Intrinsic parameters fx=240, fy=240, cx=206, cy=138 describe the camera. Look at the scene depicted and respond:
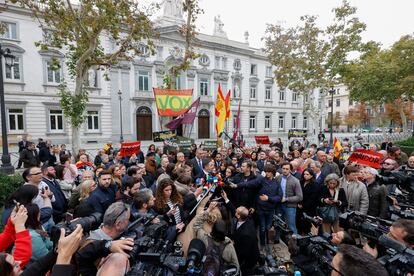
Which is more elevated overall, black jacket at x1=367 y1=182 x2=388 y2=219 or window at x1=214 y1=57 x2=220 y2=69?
window at x1=214 y1=57 x2=220 y2=69

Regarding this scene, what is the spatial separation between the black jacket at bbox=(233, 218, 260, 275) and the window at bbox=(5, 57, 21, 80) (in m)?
25.0

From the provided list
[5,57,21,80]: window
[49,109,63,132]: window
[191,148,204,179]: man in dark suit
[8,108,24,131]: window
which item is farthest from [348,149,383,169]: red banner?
[5,57,21,80]: window

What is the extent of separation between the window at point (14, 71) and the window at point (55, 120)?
12.5 feet

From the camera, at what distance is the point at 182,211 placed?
3.67 m

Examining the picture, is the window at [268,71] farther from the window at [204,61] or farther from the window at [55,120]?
the window at [55,120]

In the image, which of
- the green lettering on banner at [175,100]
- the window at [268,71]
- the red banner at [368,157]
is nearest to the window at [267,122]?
the window at [268,71]

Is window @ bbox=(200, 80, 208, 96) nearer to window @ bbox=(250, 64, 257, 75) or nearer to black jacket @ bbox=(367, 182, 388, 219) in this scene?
window @ bbox=(250, 64, 257, 75)

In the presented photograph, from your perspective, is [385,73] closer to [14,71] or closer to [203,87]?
[203,87]

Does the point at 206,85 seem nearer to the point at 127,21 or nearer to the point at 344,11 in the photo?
the point at 344,11

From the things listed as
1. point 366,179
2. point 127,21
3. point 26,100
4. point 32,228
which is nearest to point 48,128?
point 26,100

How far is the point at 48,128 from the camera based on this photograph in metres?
22.6

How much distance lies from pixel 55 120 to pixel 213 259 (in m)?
25.3

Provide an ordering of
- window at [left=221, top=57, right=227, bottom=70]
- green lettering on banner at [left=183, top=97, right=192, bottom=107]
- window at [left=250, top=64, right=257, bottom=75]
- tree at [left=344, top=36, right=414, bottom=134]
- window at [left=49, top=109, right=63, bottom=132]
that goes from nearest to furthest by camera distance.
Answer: green lettering on banner at [left=183, top=97, right=192, bottom=107] < tree at [left=344, top=36, right=414, bottom=134] < window at [left=49, top=109, right=63, bottom=132] < window at [left=221, top=57, right=227, bottom=70] < window at [left=250, top=64, right=257, bottom=75]

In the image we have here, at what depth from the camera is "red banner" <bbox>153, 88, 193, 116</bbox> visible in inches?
455
